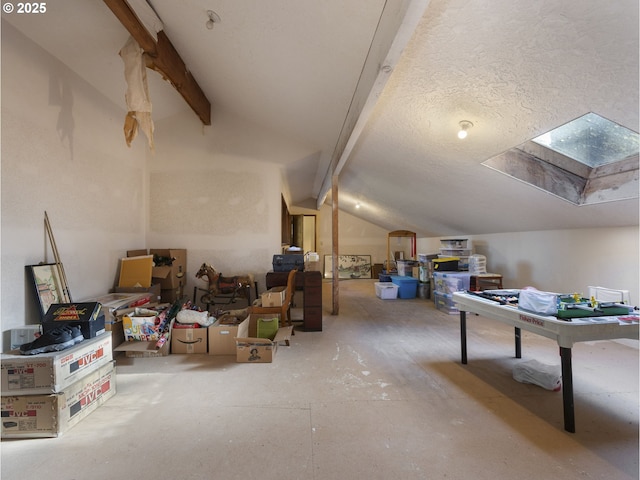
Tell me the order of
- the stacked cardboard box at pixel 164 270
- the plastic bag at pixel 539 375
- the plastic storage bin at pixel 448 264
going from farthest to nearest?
the plastic storage bin at pixel 448 264 → the stacked cardboard box at pixel 164 270 → the plastic bag at pixel 539 375

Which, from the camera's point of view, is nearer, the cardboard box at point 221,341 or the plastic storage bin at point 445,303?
the cardboard box at point 221,341

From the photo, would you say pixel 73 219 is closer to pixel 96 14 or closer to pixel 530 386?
pixel 96 14

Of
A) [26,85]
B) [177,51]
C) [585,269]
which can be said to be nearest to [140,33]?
[177,51]

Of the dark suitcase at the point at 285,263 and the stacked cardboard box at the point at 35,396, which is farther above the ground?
the dark suitcase at the point at 285,263

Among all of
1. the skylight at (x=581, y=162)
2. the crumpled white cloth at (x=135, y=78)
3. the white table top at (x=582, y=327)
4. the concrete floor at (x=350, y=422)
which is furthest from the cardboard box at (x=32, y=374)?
the skylight at (x=581, y=162)

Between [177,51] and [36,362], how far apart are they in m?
3.54

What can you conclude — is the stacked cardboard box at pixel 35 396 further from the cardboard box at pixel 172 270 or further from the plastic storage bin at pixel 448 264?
the plastic storage bin at pixel 448 264

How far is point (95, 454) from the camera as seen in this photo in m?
1.57

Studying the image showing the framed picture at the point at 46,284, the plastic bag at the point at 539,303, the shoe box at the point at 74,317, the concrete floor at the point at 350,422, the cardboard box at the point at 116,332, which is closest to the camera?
the concrete floor at the point at 350,422

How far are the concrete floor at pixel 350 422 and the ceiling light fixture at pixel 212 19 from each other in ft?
10.9

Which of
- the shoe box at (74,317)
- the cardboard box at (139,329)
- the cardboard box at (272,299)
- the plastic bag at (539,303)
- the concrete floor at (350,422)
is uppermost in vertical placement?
the plastic bag at (539,303)

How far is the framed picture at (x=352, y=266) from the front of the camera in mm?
9578

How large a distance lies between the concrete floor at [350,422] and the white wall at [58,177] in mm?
1268

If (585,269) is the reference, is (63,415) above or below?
below
